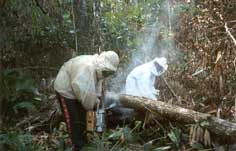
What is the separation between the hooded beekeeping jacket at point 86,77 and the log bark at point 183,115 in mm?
812

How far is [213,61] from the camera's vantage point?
22.1 ft

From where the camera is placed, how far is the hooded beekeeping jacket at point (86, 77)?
506cm

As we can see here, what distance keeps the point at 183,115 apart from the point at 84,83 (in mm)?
1383

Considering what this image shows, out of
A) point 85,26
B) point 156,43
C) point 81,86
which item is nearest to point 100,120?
point 81,86

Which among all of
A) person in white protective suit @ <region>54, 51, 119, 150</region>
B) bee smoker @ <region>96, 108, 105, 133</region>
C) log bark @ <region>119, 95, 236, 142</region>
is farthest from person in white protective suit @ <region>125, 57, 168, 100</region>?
person in white protective suit @ <region>54, 51, 119, 150</region>

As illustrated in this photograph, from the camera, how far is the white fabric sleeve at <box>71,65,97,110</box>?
16.6ft

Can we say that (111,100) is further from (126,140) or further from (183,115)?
(183,115)

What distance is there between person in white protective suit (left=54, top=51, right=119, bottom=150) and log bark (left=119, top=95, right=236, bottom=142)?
73 cm

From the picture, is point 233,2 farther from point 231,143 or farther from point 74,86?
point 74,86

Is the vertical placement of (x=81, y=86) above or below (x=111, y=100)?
above

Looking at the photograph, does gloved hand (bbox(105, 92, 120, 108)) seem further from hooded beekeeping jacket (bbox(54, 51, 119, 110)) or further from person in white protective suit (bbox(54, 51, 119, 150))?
hooded beekeeping jacket (bbox(54, 51, 119, 110))

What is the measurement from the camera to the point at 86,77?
5.06m

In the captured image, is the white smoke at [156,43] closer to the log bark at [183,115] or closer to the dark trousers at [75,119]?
the log bark at [183,115]

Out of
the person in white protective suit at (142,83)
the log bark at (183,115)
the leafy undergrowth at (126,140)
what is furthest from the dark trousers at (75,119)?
the person in white protective suit at (142,83)
